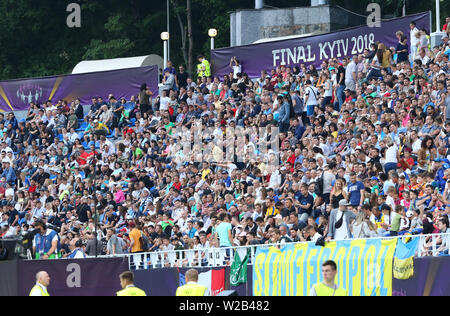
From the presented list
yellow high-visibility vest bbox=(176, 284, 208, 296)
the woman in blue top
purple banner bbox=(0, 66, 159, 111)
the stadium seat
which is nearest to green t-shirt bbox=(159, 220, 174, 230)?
the woman in blue top

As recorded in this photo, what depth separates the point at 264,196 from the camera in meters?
22.4

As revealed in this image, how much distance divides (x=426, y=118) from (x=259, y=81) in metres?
8.86

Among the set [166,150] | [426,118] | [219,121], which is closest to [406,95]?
[426,118]

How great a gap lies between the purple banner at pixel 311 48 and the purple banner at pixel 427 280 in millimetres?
11725

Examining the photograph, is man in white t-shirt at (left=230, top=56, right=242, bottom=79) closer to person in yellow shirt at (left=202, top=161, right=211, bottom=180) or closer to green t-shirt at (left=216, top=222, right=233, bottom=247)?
person in yellow shirt at (left=202, top=161, right=211, bottom=180)

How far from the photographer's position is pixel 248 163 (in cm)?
2536

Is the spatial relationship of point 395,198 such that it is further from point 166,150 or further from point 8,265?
point 166,150

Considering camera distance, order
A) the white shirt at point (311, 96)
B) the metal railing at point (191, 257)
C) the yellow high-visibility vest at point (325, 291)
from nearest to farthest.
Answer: the yellow high-visibility vest at point (325, 291), the metal railing at point (191, 257), the white shirt at point (311, 96)

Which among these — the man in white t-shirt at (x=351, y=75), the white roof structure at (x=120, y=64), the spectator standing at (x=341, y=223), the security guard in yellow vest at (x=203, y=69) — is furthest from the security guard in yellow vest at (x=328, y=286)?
the white roof structure at (x=120, y=64)

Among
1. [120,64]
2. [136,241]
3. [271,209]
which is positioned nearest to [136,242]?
[136,241]

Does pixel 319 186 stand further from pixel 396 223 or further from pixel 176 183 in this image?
pixel 176 183

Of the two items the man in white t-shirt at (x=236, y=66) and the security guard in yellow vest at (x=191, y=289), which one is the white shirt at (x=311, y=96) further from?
the security guard in yellow vest at (x=191, y=289)

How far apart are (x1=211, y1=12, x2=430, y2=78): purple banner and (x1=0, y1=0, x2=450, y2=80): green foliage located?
1893 cm

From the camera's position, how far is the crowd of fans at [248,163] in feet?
65.6
